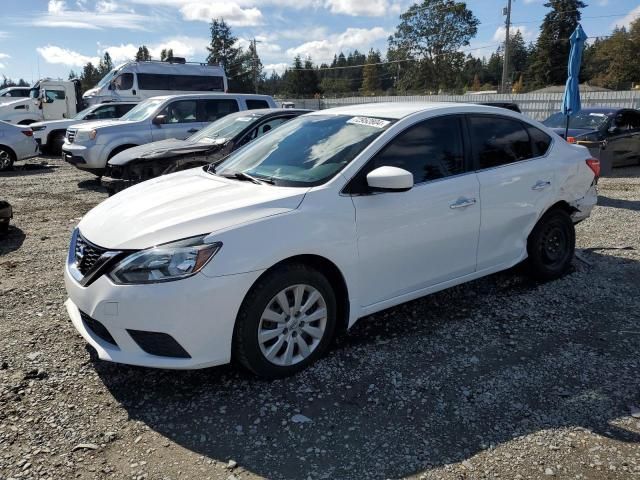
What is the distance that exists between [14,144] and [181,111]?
Result: 5.60 metres

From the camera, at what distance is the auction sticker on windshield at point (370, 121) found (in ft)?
12.6

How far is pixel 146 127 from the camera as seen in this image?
10.6 meters

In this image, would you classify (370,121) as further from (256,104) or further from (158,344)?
(256,104)

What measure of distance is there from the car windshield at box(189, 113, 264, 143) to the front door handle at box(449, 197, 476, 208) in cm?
497

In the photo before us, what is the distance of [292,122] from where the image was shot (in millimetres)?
4609

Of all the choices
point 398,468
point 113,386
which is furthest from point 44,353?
point 398,468

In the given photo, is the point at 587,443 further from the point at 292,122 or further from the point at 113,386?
the point at 292,122

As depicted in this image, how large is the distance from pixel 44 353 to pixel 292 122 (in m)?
2.68

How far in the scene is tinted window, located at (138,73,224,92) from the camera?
21.7 metres

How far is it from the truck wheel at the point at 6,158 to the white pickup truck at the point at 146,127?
3355 mm

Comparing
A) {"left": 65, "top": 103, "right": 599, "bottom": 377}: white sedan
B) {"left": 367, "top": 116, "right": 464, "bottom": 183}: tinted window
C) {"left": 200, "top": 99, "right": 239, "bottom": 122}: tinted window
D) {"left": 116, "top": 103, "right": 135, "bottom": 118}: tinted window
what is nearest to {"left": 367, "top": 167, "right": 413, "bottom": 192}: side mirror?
{"left": 65, "top": 103, "right": 599, "bottom": 377}: white sedan

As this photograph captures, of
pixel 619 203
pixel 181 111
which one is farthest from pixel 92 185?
pixel 619 203

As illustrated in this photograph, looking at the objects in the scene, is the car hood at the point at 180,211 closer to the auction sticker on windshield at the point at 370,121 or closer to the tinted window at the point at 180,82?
the auction sticker on windshield at the point at 370,121

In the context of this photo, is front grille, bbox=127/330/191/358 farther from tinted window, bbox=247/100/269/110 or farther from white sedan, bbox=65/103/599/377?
tinted window, bbox=247/100/269/110
